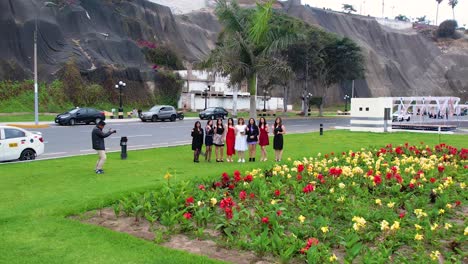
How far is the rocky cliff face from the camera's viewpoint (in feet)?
177

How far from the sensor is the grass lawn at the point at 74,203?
6180 mm

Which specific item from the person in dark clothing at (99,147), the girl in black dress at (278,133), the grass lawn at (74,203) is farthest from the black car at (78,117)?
the person in dark clothing at (99,147)

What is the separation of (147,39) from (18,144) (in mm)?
60626

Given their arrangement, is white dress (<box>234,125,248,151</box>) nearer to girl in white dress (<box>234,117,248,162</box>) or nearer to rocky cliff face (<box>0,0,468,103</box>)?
girl in white dress (<box>234,117,248,162</box>)

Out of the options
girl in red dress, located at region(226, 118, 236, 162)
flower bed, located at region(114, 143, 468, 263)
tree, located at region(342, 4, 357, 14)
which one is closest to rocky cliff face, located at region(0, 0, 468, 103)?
tree, located at region(342, 4, 357, 14)

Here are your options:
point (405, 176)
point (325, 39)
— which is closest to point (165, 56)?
point (325, 39)

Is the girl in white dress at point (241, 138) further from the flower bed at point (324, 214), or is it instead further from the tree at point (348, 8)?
the tree at point (348, 8)

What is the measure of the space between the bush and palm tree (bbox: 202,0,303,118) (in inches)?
4817

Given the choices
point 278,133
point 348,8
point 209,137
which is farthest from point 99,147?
point 348,8

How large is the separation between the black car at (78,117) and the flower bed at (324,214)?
26.5m

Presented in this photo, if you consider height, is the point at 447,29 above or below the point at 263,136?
above


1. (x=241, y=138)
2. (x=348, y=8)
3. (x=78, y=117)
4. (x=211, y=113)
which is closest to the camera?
(x=241, y=138)

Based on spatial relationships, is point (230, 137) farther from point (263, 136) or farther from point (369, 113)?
point (369, 113)

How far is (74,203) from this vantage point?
29.2ft
